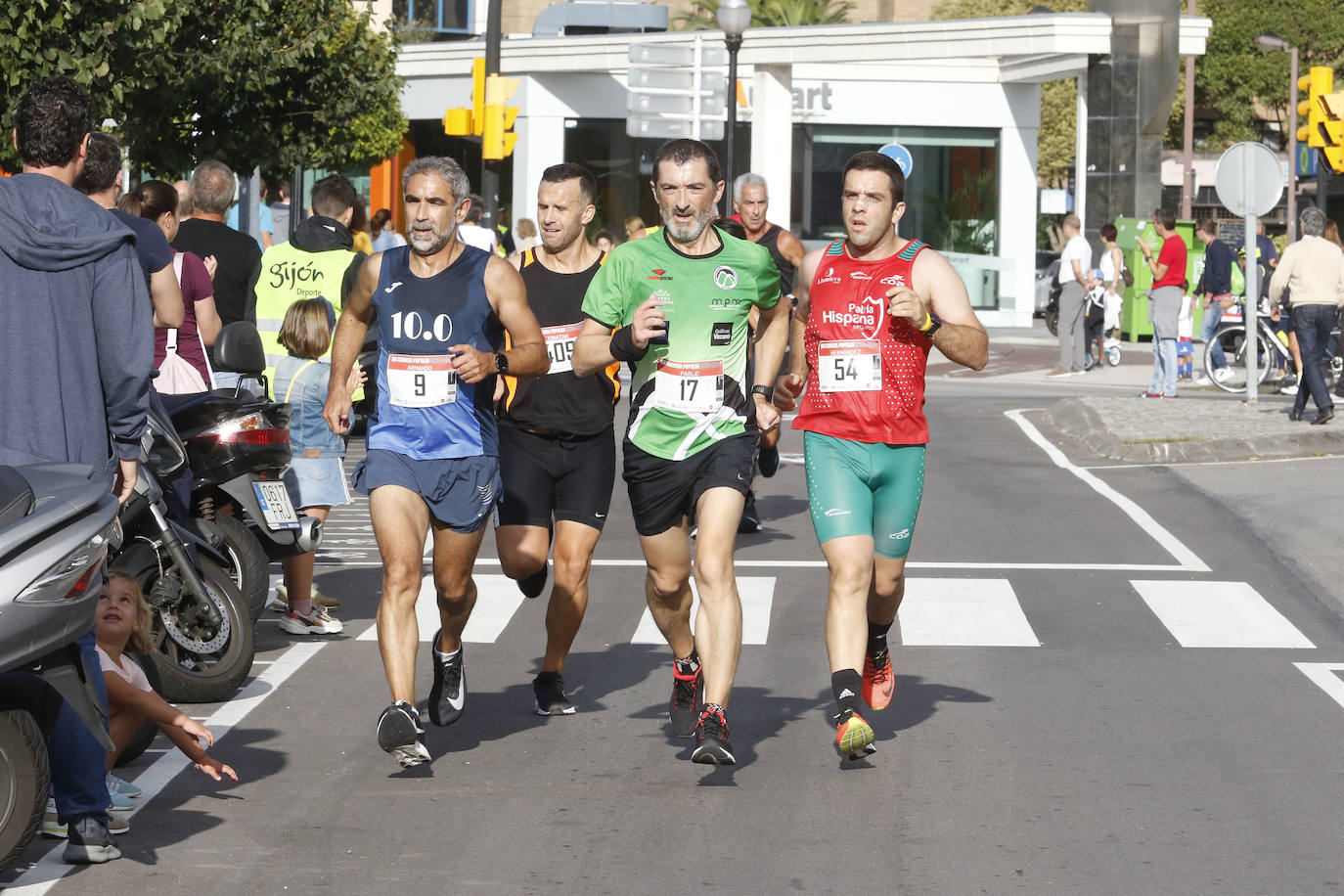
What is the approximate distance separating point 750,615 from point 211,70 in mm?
14004

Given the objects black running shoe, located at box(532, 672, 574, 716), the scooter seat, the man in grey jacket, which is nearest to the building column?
black running shoe, located at box(532, 672, 574, 716)

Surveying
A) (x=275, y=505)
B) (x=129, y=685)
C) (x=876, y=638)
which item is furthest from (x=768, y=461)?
(x=129, y=685)

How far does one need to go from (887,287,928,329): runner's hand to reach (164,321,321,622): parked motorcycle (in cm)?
306

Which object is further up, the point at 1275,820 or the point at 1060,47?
the point at 1060,47

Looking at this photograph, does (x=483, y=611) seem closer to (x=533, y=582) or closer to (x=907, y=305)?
(x=533, y=582)

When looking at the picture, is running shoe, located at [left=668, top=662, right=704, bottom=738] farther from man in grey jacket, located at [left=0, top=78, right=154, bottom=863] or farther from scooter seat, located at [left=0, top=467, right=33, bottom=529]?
scooter seat, located at [left=0, top=467, right=33, bottom=529]

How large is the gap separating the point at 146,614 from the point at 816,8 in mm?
50972

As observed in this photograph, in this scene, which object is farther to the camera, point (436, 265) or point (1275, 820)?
point (436, 265)

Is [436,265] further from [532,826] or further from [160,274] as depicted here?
[532,826]

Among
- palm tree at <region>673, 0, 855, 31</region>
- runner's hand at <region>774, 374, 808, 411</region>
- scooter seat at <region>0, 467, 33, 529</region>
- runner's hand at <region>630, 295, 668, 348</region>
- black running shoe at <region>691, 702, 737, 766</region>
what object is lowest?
black running shoe at <region>691, 702, 737, 766</region>

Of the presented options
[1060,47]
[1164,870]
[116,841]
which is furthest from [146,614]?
[1060,47]

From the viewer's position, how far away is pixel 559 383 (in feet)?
25.4

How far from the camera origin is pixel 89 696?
537cm

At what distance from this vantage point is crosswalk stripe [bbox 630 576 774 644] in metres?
9.42
